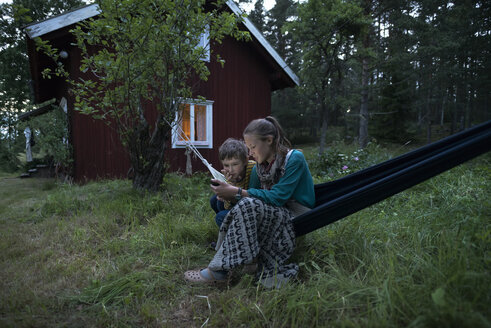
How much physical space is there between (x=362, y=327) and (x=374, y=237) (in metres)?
0.84

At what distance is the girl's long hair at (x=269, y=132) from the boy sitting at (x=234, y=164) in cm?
22

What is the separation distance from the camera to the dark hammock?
1111mm

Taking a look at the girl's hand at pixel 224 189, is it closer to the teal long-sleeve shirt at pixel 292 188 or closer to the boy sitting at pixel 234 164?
the teal long-sleeve shirt at pixel 292 188

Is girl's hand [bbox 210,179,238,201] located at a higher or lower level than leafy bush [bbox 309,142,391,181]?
higher

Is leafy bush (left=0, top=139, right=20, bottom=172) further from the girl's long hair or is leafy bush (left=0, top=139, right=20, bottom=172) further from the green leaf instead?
the green leaf

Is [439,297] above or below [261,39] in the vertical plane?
below

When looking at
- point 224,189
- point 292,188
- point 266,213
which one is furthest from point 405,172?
point 224,189

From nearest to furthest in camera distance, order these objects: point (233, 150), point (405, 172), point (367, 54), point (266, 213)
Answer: point (405, 172), point (266, 213), point (233, 150), point (367, 54)

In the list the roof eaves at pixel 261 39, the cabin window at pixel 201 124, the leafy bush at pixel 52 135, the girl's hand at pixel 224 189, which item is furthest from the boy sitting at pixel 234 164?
the roof eaves at pixel 261 39

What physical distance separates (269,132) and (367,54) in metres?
8.74

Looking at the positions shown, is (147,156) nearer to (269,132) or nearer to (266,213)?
(269,132)

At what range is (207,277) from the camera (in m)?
1.38

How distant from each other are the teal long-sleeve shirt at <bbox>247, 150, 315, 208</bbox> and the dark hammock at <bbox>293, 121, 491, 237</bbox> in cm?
15

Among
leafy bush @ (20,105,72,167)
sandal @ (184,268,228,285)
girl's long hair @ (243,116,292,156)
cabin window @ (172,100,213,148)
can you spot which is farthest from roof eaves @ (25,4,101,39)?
sandal @ (184,268,228,285)
